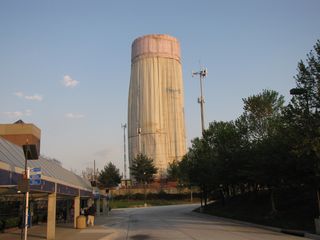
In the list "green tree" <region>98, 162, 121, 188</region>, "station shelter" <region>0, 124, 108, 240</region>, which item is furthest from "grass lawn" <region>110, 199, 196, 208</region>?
"station shelter" <region>0, 124, 108, 240</region>

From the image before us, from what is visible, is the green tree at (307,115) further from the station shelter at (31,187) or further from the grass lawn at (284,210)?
the station shelter at (31,187)

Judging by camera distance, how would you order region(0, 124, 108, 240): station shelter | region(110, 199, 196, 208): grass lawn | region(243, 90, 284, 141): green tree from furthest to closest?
region(110, 199, 196, 208): grass lawn, region(243, 90, 284, 141): green tree, region(0, 124, 108, 240): station shelter

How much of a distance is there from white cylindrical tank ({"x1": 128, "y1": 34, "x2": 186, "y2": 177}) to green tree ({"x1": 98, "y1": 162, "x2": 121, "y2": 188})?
24746mm

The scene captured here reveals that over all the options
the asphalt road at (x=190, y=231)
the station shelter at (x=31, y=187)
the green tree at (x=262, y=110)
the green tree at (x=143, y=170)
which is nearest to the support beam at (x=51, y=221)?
the station shelter at (x=31, y=187)

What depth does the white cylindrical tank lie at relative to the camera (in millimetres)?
129625

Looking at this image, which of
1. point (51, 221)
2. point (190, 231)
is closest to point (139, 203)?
point (190, 231)

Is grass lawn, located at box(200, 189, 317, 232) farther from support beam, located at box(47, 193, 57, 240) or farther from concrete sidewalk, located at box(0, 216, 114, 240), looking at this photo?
support beam, located at box(47, 193, 57, 240)

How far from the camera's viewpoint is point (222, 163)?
138ft

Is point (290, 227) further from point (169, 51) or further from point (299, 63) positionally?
point (169, 51)

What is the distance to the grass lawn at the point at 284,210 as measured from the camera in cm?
2811

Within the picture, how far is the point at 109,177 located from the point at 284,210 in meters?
71.0

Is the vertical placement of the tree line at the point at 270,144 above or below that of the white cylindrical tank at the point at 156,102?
below

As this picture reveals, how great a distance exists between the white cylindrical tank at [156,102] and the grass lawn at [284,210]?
81.5m

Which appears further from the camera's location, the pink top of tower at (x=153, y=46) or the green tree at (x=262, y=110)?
the pink top of tower at (x=153, y=46)
